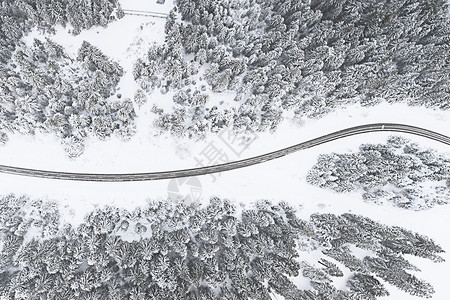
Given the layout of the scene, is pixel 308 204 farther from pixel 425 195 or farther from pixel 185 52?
pixel 185 52

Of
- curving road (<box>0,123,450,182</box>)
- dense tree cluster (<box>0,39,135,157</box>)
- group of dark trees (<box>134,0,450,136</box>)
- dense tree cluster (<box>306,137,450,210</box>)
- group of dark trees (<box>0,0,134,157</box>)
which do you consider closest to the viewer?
dense tree cluster (<box>0,39,135,157</box>)

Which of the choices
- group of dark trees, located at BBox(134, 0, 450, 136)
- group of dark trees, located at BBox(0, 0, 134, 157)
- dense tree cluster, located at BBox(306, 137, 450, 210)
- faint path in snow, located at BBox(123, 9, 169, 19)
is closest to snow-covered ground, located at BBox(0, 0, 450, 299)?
faint path in snow, located at BBox(123, 9, 169, 19)

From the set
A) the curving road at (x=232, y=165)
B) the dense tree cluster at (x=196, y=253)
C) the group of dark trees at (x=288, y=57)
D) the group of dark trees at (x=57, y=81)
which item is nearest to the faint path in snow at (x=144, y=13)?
the group of dark trees at (x=288, y=57)

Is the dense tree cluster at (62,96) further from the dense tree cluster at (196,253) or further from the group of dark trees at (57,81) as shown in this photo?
the dense tree cluster at (196,253)

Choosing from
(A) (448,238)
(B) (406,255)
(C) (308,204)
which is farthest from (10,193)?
(A) (448,238)

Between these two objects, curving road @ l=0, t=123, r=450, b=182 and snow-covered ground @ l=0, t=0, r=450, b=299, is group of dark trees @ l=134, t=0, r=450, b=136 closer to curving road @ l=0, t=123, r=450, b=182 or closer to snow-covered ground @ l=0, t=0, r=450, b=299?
snow-covered ground @ l=0, t=0, r=450, b=299

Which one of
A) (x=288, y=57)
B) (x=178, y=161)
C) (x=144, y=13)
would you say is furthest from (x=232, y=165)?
(x=144, y=13)
